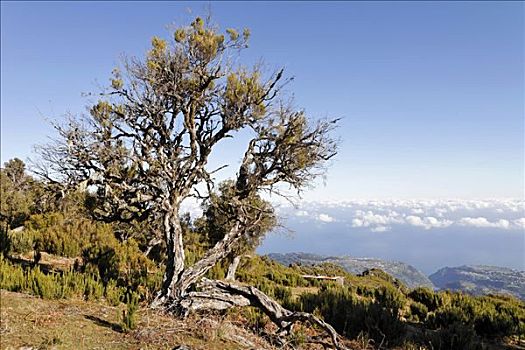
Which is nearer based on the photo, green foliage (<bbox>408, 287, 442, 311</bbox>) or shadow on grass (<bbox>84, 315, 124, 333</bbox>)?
shadow on grass (<bbox>84, 315, 124, 333</bbox>)

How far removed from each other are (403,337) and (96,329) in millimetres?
9000

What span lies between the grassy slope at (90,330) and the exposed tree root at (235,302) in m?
0.85

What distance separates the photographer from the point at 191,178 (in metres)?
10.8

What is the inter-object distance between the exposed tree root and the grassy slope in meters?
0.85

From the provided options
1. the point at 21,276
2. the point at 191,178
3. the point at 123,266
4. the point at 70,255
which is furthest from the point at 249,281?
the point at 21,276

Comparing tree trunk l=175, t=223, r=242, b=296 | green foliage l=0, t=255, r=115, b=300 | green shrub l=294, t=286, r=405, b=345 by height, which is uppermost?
tree trunk l=175, t=223, r=242, b=296

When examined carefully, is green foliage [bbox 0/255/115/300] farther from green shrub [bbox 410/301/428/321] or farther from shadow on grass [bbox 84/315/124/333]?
green shrub [bbox 410/301/428/321]

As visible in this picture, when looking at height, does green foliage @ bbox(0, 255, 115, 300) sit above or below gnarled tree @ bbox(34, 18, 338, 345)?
below

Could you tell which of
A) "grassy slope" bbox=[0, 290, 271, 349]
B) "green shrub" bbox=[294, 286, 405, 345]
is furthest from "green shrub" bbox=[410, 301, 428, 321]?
"grassy slope" bbox=[0, 290, 271, 349]

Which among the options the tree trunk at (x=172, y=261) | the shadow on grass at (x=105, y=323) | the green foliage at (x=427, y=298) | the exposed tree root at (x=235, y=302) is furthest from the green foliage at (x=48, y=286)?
the green foliage at (x=427, y=298)

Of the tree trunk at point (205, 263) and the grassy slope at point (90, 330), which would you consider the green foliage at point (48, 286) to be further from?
the tree trunk at point (205, 263)

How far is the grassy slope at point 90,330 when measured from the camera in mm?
6270

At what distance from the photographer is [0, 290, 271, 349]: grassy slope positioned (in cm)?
627

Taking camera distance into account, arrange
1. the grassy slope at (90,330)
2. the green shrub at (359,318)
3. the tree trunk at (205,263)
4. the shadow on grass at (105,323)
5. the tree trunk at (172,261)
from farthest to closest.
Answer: the green shrub at (359,318) → the tree trunk at (205,263) → the tree trunk at (172,261) → the shadow on grass at (105,323) → the grassy slope at (90,330)
